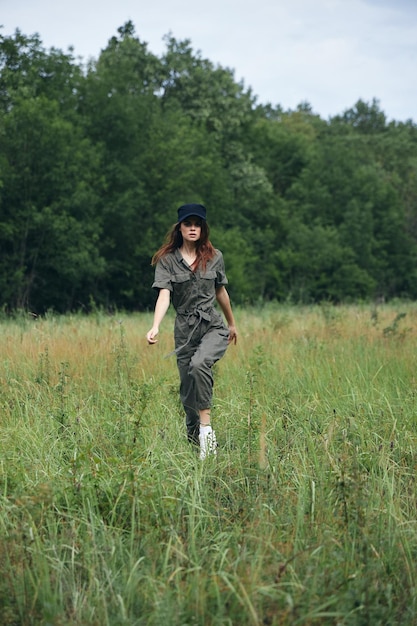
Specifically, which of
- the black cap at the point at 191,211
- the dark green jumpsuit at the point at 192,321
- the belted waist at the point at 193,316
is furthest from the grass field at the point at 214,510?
the black cap at the point at 191,211

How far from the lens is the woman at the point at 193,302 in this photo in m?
5.60

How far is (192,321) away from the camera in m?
5.77

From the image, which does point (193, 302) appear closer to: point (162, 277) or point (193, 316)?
point (193, 316)

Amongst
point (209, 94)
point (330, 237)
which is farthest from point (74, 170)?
point (330, 237)

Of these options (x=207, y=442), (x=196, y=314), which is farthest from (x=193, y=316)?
(x=207, y=442)

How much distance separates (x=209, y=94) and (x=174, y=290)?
1559 inches

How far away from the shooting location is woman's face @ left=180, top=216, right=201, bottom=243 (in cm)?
580

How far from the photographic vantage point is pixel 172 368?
8.11 meters

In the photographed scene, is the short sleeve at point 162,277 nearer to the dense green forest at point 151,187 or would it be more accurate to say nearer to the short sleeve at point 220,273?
the short sleeve at point 220,273

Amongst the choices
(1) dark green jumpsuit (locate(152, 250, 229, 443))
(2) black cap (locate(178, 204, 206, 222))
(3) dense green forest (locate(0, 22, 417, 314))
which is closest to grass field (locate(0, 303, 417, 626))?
(1) dark green jumpsuit (locate(152, 250, 229, 443))

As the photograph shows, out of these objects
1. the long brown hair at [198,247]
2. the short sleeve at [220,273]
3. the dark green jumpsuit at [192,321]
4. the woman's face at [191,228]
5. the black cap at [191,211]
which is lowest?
the dark green jumpsuit at [192,321]

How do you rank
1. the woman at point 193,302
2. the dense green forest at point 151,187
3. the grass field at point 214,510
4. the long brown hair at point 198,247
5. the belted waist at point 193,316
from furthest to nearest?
1. the dense green forest at point 151,187
2. the long brown hair at point 198,247
3. the belted waist at point 193,316
4. the woman at point 193,302
5. the grass field at point 214,510

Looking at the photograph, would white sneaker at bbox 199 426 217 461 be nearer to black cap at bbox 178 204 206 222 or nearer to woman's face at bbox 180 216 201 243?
woman's face at bbox 180 216 201 243

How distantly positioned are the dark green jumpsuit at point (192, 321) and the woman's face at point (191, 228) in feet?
0.59
